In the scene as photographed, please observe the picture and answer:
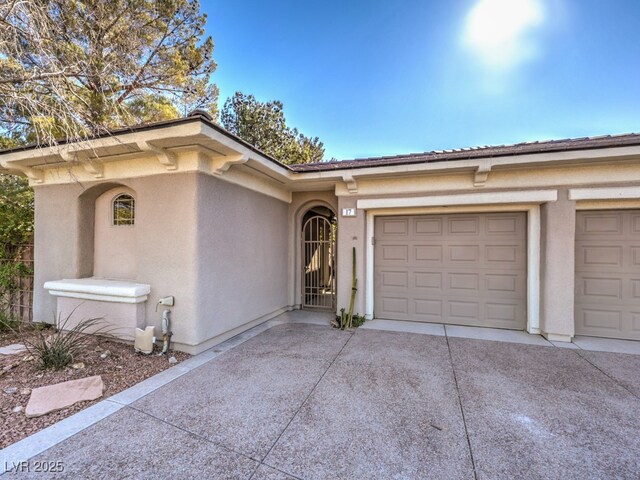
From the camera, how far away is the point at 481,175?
517 centimetres

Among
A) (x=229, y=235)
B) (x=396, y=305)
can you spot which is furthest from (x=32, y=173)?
(x=396, y=305)

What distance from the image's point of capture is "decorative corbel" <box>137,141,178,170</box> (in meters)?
4.02

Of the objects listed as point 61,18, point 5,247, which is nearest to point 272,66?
point 61,18

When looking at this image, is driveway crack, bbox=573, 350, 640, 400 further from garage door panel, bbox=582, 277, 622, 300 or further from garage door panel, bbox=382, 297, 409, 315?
garage door panel, bbox=382, 297, 409, 315

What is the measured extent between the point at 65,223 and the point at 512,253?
8.96 m

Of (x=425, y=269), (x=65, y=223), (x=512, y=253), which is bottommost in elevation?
(x=425, y=269)

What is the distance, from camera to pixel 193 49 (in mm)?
8367

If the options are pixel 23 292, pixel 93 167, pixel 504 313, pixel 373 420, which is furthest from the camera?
pixel 23 292

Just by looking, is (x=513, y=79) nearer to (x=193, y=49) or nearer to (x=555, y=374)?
(x=555, y=374)

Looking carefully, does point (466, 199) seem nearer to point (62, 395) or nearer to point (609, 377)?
point (609, 377)

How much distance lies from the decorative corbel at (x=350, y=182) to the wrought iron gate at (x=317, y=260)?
1754 millimetres

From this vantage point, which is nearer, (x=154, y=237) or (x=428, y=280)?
(x=154, y=237)

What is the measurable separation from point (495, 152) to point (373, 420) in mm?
4736

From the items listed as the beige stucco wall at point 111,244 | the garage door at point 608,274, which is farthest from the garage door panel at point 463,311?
the beige stucco wall at point 111,244
